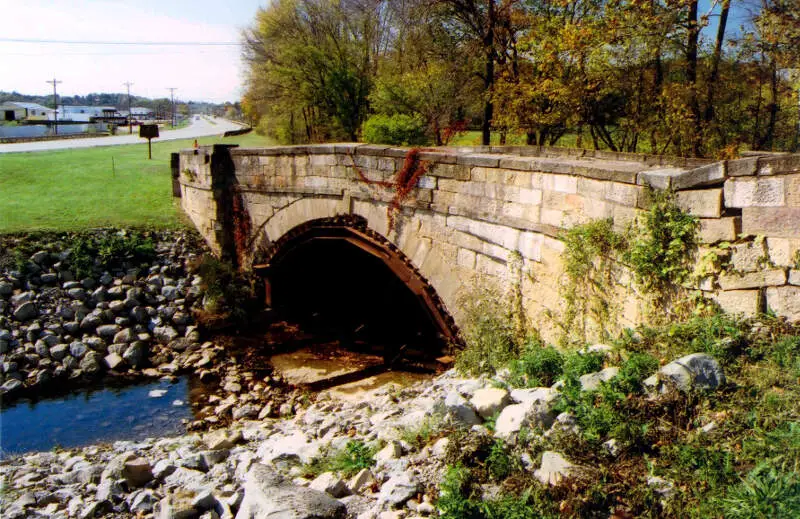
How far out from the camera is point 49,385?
9.00 metres

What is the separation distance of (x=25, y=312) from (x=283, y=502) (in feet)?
28.0

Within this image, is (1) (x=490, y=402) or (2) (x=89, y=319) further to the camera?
(2) (x=89, y=319)

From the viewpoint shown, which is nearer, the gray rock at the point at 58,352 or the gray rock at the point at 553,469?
the gray rock at the point at 553,469

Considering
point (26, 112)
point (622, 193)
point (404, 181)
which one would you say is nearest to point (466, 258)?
point (404, 181)

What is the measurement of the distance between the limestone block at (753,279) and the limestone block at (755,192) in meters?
0.44

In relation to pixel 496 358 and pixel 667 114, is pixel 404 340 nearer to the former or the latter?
pixel 496 358

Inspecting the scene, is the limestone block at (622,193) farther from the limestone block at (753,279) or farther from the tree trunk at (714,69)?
the tree trunk at (714,69)

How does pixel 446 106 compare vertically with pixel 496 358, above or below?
above

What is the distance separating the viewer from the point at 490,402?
4113mm

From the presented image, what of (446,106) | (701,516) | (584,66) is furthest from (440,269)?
(446,106)

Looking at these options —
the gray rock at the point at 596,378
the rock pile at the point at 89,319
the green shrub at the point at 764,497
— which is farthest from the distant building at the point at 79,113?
the green shrub at the point at 764,497

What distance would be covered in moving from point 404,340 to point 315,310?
2452mm

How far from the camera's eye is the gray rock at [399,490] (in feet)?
11.2

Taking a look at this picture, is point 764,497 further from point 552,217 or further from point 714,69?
point 714,69
